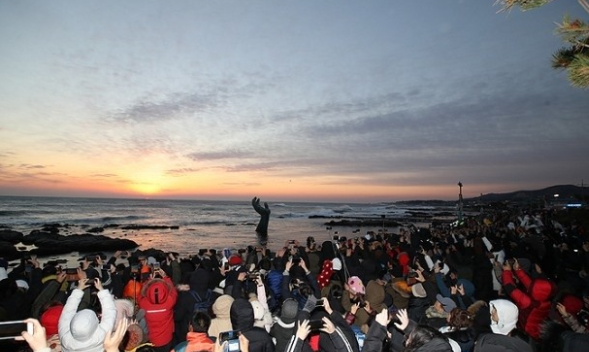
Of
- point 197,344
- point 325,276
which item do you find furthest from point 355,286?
point 197,344

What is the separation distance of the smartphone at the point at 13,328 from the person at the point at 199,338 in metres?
1.32

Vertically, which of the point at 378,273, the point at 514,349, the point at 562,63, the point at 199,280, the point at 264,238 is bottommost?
the point at 264,238

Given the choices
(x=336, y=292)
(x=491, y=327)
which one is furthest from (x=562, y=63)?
(x=336, y=292)

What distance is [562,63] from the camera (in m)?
3.91

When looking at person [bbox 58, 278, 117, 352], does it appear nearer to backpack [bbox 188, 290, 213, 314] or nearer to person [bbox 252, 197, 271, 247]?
backpack [bbox 188, 290, 213, 314]

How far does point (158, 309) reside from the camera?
418 cm

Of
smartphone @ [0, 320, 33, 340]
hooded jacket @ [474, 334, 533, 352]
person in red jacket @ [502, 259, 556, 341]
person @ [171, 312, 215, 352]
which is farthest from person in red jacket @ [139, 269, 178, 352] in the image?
person in red jacket @ [502, 259, 556, 341]

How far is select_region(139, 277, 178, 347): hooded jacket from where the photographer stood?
13.7ft

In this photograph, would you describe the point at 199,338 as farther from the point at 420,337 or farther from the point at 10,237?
the point at 10,237

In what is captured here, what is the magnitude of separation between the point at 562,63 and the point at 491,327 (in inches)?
134

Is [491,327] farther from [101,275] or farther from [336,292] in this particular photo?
[101,275]

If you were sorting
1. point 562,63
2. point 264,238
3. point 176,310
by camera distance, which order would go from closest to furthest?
point 562,63, point 176,310, point 264,238

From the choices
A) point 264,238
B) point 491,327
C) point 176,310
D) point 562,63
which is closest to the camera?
point 491,327

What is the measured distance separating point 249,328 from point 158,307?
166 centimetres
